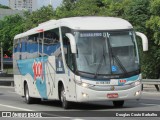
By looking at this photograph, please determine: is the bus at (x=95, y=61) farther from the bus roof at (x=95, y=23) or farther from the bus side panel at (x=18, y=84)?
the bus side panel at (x=18, y=84)

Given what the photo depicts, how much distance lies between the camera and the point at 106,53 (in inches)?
653

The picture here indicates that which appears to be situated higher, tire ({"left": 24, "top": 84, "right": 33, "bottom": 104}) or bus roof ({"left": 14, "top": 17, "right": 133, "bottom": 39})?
bus roof ({"left": 14, "top": 17, "right": 133, "bottom": 39})

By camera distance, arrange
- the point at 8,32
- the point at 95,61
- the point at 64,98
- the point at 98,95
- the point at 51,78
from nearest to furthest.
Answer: the point at 98,95 < the point at 95,61 < the point at 64,98 < the point at 51,78 < the point at 8,32

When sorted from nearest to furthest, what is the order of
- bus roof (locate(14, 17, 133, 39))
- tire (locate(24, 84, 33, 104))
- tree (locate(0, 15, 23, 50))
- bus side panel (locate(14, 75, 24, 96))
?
bus roof (locate(14, 17, 133, 39)), tire (locate(24, 84, 33, 104)), bus side panel (locate(14, 75, 24, 96)), tree (locate(0, 15, 23, 50))

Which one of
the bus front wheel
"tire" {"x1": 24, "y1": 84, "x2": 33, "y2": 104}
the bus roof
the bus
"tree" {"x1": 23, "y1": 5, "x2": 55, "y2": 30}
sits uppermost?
"tree" {"x1": 23, "y1": 5, "x2": 55, "y2": 30}

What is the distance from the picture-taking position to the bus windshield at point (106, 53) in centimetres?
1639

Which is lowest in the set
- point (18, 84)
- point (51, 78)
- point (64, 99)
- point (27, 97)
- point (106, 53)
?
point (27, 97)

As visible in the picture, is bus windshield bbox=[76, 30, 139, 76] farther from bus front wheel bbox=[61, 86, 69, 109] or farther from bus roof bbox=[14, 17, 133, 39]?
bus front wheel bbox=[61, 86, 69, 109]

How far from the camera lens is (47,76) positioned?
64.6 feet

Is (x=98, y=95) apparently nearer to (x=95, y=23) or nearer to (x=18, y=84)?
(x=95, y=23)

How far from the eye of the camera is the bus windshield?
16391mm

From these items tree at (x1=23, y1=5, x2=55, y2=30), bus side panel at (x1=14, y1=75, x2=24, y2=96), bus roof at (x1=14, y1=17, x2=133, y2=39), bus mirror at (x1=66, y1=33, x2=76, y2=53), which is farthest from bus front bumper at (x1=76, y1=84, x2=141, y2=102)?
tree at (x1=23, y1=5, x2=55, y2=30)

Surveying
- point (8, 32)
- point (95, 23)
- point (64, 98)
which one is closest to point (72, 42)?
point (95, 23)

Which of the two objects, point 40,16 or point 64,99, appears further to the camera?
point 40,16
